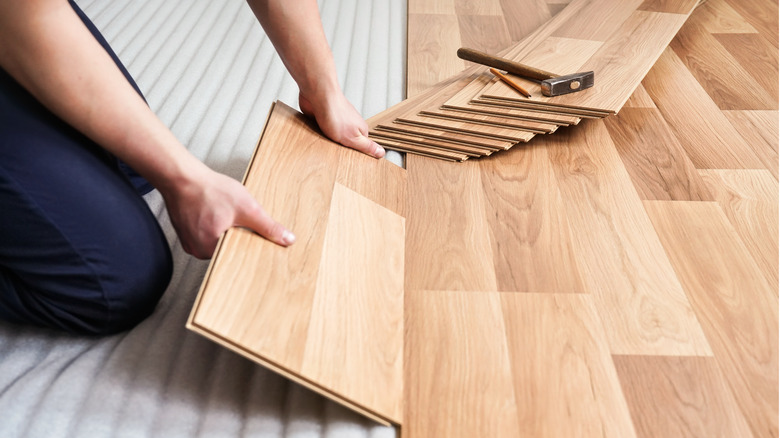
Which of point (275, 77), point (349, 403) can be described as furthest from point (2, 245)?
point (275, 77)

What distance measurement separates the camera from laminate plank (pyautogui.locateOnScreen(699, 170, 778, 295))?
1.34 m

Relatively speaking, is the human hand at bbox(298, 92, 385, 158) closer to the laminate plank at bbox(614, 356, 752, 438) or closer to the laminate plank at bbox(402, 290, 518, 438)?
the laminate plank at bbox(402, 290, 518, 438)

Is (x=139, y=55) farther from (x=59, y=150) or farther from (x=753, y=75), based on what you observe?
(x=753, y=75)

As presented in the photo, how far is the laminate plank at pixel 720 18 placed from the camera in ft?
8.16

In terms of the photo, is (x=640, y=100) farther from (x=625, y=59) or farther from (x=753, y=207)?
(x=753, y=207)

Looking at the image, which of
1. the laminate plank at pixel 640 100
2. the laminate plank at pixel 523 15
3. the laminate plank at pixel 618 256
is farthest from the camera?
the laminate plank at pixel 523 15

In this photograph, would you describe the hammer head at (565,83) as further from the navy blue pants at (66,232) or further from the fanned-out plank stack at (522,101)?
the navy blue pants at (66,232)

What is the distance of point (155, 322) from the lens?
116 centimetres

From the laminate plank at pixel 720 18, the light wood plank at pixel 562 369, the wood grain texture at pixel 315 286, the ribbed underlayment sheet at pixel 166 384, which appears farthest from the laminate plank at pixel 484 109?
the laminate plank at pixel 720 18

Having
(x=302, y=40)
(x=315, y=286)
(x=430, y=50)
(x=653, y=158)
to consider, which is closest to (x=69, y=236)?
(x=315, y=286)

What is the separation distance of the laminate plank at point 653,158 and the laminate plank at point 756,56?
17.3 inches

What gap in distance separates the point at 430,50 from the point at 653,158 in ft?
2.84

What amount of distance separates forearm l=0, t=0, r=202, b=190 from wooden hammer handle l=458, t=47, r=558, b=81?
3.46ft

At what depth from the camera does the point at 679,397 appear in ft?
3.37
